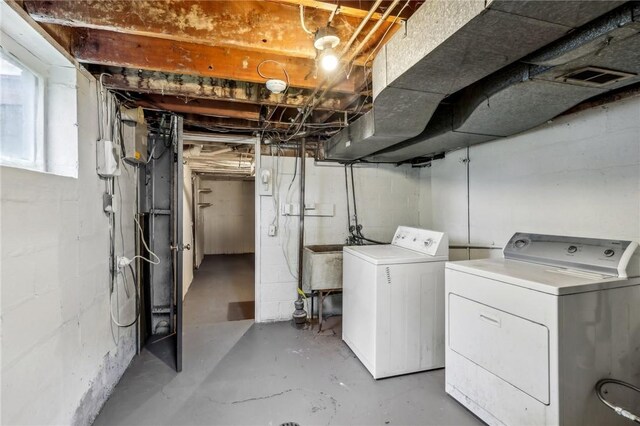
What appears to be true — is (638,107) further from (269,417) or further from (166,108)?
(166,108)

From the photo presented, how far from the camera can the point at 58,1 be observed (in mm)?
1326

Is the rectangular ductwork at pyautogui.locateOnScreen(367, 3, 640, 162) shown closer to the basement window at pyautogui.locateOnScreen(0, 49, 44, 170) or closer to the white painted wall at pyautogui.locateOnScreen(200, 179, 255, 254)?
the basement window at pyautogui.locateOnScreen(0, 49, 44, 170)

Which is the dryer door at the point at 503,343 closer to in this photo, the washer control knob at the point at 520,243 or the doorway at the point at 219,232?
the washer control knob at the point at 520,243

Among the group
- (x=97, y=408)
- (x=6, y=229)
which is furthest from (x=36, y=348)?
(x=97, y=408)

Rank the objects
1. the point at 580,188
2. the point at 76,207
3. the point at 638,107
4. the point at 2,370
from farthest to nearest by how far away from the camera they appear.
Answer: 1. the point at 580,188
2. the point at 638,107
3. the point at 76,207
4. the point at 2,370

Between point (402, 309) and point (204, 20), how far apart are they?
2.26m

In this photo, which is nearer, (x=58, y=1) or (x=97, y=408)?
(x=58, y=1)

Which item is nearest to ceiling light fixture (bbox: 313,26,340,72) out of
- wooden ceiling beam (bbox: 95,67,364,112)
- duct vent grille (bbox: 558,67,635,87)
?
wooden ceiling beam (bbox: 95,67,364,112)

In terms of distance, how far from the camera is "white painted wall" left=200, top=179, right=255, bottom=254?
25.9 ft

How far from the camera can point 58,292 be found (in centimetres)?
142

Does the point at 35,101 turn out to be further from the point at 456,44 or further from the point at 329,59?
the point at 456,44

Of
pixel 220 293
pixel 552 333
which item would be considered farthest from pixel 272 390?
pixel 220 293

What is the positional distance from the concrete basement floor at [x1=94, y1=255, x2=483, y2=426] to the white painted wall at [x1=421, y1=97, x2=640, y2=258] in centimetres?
143

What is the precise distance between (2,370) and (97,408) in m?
1.03
